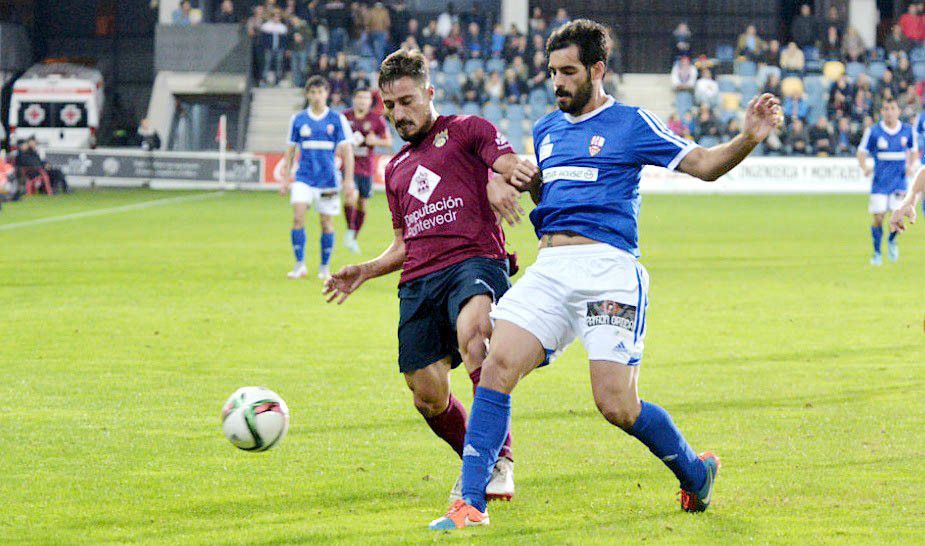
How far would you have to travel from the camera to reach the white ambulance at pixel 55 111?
4266 centimetres

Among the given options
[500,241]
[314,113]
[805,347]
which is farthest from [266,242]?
[500,241]

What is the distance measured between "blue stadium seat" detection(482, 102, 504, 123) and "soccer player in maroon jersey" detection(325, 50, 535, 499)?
1317 inches

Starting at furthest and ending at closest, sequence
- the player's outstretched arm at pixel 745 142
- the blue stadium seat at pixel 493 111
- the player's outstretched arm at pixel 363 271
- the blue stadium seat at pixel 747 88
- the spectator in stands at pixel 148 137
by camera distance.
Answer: the blue stadium seat at pixel 747 88
the blue stadium seat at pixel 493 111
the spectator in stands at pixel 148 137
the player's outstretched arm at pixel 363 271
the player's outstretched arm at pixel 745 142

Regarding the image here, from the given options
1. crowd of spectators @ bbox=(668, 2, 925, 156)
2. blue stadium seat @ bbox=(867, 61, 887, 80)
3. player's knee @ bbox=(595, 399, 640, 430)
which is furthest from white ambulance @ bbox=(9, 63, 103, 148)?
player's knee @ bbox=(595, 399, 640, 430)

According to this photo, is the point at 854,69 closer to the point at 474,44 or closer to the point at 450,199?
the point at 474,44

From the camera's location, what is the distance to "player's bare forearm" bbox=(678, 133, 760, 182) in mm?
5160

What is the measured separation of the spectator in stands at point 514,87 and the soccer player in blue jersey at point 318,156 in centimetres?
2373

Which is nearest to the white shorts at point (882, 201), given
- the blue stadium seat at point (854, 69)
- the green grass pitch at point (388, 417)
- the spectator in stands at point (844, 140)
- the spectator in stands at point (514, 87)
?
the green grass pitch at point (388, 417)

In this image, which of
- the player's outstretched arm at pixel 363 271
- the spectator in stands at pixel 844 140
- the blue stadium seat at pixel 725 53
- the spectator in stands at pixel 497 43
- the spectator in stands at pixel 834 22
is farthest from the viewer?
the blue stadium seat at pixel 725 53

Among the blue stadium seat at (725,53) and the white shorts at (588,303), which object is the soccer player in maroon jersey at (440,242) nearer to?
the white shorts at (588,303)

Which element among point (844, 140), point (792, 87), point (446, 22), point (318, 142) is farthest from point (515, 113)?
point (318, 142)

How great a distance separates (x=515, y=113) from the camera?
40.1 meters

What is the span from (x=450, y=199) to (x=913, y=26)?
131 ft

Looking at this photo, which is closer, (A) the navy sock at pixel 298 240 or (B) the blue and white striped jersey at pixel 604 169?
(B) the blue and white striped jersey at pixel 604 169
